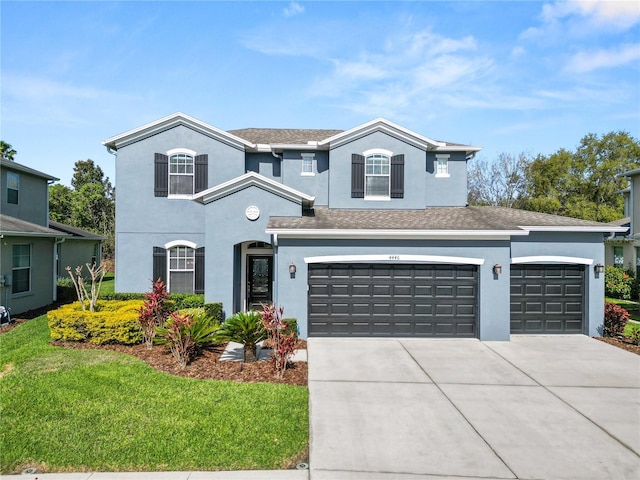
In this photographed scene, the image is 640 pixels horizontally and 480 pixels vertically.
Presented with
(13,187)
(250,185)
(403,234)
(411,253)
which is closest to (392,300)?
(411,253)

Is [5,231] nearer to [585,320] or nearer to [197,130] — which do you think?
[197,130]

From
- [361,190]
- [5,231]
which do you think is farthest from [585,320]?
[5,231]

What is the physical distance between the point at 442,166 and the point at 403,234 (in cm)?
612

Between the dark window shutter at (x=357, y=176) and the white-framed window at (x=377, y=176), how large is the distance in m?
0.17

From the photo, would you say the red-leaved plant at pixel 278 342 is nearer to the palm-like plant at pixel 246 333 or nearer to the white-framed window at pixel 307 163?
the palm-like plant at pixel 246 333

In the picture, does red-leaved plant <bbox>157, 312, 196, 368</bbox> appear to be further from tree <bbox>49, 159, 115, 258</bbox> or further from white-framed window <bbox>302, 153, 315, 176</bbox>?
tree <bbox>49, 159, 115, 258</bbox>

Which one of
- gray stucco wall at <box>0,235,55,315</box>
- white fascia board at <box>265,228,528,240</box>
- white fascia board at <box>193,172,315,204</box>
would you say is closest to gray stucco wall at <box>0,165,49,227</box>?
gray stucco wall at <box>0,235,55,315</box>

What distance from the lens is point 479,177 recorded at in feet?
136

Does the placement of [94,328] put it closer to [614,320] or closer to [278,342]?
[278,342]

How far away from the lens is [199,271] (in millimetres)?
15008

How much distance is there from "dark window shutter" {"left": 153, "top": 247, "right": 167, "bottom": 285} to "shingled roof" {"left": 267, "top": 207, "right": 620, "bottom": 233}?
514 centimetres

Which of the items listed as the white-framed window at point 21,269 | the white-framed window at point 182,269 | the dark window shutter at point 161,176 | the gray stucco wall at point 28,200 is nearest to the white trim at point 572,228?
the white-framed window at point 182,269

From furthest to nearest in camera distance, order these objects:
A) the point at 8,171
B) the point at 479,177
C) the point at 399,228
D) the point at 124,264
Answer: the point at 479,177, the point at 8,171, the point at 124,264, the point at 399,228

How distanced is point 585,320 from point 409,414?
928 centimetres
